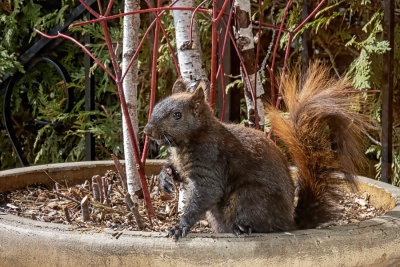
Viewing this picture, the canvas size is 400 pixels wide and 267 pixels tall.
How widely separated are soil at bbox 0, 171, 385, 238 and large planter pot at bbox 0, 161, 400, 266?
0.21 metres

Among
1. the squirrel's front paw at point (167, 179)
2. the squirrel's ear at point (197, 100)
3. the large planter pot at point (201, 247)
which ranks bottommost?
the large planter pot at point (201, 247)

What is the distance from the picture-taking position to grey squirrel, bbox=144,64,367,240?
1127 millimetres

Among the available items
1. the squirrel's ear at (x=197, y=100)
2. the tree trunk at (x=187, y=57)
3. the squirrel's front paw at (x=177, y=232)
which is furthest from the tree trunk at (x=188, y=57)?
the squirrel's front paw at (x=177, y=232)

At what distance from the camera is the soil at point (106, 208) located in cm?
137

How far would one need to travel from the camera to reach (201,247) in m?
0.95

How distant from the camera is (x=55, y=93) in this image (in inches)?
124

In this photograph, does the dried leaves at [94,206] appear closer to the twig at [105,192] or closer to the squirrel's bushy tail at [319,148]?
the twig at [105,192]

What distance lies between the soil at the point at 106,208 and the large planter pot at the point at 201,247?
0.21 meters

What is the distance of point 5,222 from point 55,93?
2154 millimetres

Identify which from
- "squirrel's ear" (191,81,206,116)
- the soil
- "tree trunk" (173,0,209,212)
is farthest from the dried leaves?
"squirrel's ear" (191,81,206,116)

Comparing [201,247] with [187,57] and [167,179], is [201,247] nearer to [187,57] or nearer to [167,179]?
[167,179]

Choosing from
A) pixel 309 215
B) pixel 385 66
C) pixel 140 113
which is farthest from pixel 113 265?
pixel 140 113

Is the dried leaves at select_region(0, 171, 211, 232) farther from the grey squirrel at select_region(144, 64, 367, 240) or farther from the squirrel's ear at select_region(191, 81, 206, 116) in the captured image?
the squirrel's ear at select_region(191, 81, 206, 116)

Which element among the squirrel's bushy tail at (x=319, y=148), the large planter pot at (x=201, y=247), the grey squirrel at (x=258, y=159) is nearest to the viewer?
the large planter pot at (x=201, y=247)
